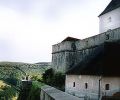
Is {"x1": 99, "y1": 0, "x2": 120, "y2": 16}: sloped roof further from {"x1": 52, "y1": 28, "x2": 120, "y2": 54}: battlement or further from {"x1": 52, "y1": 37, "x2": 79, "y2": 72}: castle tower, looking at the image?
{"x1": 52, "y1": 37, "x2": 79, "y2": 72}: castle tower

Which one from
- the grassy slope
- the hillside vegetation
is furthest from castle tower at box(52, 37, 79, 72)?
the grassy slope

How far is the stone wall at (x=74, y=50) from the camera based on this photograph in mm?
34219

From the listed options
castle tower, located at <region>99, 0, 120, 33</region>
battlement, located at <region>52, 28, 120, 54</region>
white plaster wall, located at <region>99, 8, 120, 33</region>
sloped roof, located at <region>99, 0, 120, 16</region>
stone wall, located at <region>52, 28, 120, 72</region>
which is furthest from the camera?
sloped roof, located at <region>99, 0, 120, 16</region>

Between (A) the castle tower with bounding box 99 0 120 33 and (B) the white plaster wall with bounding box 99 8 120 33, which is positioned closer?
(B) the white plaster wall with bounding box 99 8 120 33

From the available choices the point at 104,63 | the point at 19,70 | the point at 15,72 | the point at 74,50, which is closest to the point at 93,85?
the point at 104,63

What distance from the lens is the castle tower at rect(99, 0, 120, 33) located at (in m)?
40.8

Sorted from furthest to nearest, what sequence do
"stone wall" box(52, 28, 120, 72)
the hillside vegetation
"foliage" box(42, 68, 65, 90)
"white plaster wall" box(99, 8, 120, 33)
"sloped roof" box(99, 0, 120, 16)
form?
the hillside vegetation
"foliage" box(42, 68, 65, 90)
"sloped roof" box(99, 0, 120, 16)
"white plaster wall" box(99, 8, 120, 33)
"stone wall" box(52, 28, 120, 72)

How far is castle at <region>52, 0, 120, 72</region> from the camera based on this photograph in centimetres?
3919

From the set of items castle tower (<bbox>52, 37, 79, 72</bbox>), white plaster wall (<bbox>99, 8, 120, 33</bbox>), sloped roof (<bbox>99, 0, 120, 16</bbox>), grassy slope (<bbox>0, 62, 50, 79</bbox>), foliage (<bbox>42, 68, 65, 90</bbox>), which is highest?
sloped roof (<bbox>99, 0, 120, 16</bbox>)

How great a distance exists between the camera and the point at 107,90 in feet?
92.0

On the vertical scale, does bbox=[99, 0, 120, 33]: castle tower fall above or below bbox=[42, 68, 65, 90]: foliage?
above

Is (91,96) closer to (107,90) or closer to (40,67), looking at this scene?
(107,90)

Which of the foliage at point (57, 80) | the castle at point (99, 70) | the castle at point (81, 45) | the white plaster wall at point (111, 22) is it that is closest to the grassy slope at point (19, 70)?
the foliage at point (57, 80)

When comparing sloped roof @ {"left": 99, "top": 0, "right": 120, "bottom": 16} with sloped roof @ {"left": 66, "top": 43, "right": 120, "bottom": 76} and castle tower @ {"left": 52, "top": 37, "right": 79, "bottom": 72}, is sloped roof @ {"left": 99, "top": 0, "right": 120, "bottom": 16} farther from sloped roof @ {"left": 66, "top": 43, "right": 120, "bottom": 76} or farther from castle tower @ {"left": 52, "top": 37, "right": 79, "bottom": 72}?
sloped roof @ {"left": 66, "top": 43, "right": 120, "bottom": 76}
